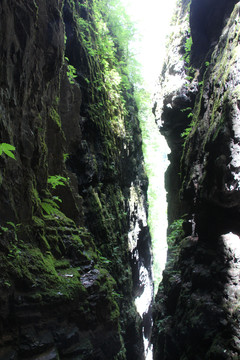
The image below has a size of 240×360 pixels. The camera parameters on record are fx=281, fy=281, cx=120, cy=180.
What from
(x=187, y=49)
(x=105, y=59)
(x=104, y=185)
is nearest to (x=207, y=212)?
(x=104, y=185)

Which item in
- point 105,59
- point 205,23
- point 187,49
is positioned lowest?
point 105,59

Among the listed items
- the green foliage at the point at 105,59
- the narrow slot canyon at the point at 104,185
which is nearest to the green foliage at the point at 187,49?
the narrow slot canyon at the point at 104,185

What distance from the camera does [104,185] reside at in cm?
941

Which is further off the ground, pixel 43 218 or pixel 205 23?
pixel 205 23

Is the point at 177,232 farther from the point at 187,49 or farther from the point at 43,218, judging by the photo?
the point at 187,49

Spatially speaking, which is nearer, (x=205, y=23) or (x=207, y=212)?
(x=207, y=212)

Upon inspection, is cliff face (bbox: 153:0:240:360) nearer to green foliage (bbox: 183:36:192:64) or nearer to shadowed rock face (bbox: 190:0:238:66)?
shadowed rock face (bbox: 190:0:238:66)

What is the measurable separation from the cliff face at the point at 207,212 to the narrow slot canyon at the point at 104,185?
38mm

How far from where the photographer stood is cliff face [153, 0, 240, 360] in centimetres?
620

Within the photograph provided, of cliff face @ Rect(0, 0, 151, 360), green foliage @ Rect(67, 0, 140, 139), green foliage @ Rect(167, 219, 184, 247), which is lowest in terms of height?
green foliage @ Rect(167, 219, 184, 247)

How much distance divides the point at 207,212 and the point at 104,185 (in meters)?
3.44

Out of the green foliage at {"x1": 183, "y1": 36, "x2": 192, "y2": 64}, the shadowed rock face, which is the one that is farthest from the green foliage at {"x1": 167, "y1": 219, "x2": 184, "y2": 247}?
the green foliage at {"x1": 183, "y1": 36, "x2": 192, "y2": 64}

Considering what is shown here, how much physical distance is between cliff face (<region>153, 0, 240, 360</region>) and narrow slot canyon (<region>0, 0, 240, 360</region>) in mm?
38

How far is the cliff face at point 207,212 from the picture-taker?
6.20m
